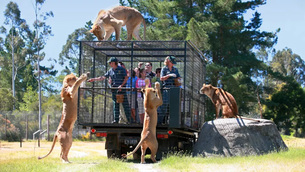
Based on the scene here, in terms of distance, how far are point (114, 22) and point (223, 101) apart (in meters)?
3.80

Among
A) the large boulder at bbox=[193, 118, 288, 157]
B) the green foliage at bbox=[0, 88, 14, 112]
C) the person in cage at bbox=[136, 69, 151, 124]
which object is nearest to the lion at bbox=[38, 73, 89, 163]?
the person in cage at bbox=[136, 69, 151, 124]

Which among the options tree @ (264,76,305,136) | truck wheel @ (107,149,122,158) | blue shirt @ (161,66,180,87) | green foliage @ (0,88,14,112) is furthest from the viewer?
green foliage @ (0,88,14,112)

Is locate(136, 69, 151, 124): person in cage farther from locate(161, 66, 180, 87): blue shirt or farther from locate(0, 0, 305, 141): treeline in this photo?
locate(0, 0, 305, 141): treeline

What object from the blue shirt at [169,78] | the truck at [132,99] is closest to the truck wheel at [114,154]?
the truck at [132,99]

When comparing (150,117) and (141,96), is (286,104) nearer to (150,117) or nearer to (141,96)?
(141,96)

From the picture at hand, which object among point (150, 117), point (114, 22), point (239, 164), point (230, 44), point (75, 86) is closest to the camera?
point (239, 164)

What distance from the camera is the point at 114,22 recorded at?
1184cm

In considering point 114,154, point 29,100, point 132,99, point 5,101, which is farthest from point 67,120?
point 29,100

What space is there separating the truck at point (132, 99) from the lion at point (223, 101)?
12.7 inches

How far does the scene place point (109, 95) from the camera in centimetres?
1227

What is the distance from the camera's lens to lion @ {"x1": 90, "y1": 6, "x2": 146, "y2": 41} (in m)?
11.8

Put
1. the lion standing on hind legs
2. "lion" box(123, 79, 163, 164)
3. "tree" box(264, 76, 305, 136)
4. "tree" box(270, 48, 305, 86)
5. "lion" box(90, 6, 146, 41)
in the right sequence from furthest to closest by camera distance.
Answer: "tree" box(270, 48, 305, 86)
"tree" box(264, 76, 305, 136)
the lion standing on hind legs
"lion" box(90, 6, 146, 41)
"lion" box(123, 79, 163, 164)

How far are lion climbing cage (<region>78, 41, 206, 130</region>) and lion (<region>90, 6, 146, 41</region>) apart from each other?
0.36 m

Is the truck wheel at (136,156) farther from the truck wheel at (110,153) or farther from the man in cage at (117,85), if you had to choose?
the man in cage at (117,85)
